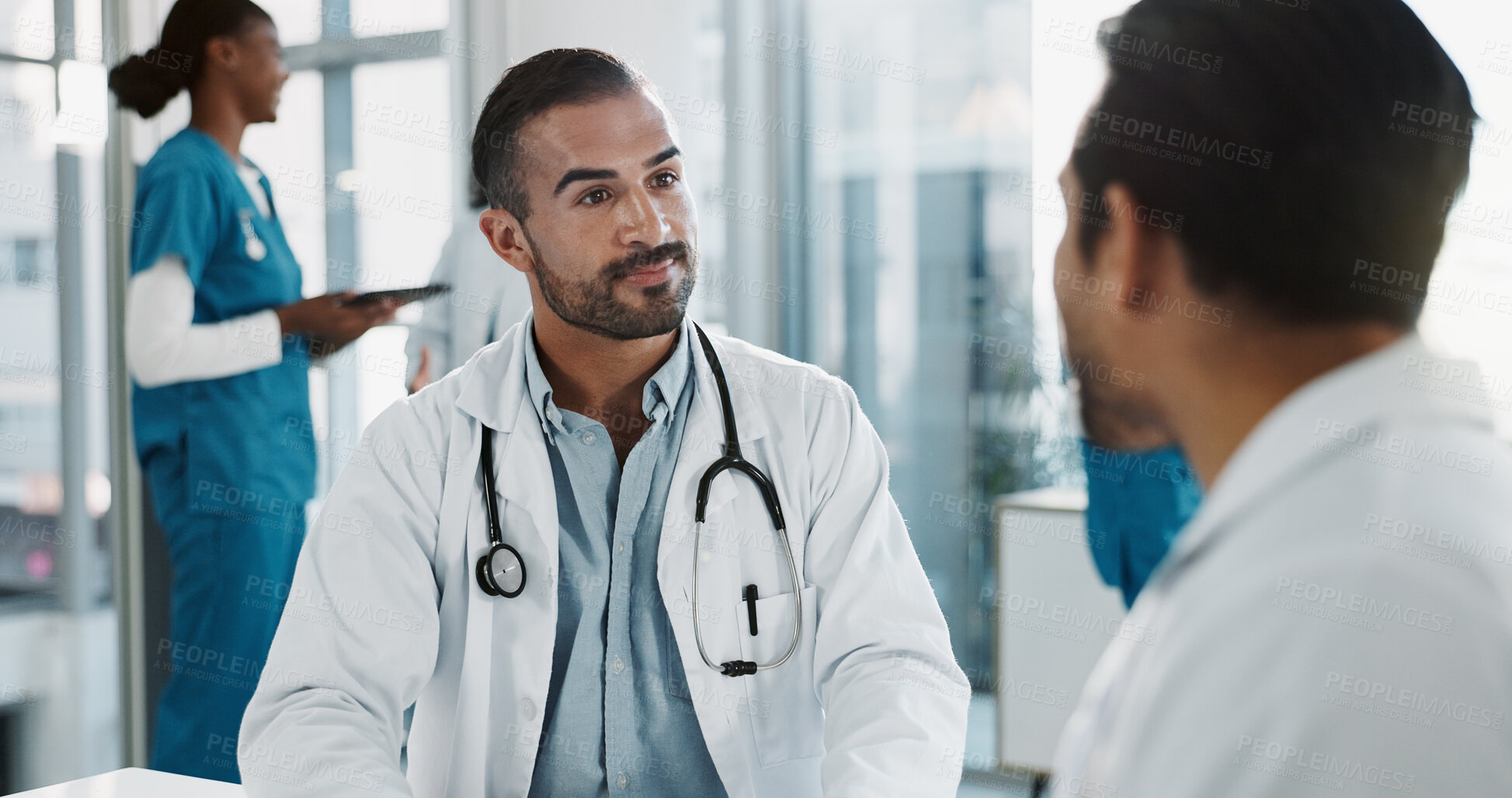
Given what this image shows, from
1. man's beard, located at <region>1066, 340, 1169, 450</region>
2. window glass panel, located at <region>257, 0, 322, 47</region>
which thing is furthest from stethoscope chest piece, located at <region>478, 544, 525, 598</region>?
window glass panel, located at <region>257, 0, 322, 47</region>

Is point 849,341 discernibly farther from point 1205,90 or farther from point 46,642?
point 1205,90

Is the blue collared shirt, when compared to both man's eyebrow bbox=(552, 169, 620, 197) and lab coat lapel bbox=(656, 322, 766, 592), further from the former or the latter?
man's eyebrow bbox=(552, 169, 620, 197)

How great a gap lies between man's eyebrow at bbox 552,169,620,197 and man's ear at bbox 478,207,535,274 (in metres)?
0.13

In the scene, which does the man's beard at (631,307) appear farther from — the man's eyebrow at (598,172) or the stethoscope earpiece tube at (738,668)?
the stethoscope earpiece tube at (738,668)

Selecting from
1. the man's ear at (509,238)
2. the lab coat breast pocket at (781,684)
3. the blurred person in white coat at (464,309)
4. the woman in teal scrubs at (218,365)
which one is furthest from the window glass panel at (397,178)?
the lab coat breast pocket at (781,684)

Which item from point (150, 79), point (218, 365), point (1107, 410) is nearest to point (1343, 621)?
point (1107, 410)

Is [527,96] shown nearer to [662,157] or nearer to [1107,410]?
[662,157]

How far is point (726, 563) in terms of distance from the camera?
1.32 metres

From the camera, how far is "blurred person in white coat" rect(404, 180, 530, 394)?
2.51m

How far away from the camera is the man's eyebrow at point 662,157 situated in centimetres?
146

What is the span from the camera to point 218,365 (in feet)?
7.16

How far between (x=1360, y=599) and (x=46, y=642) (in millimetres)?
2712

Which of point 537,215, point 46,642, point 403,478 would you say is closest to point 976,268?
point 537,215

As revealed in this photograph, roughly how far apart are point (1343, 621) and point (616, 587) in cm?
99
